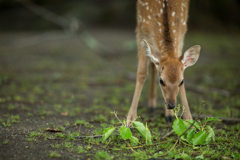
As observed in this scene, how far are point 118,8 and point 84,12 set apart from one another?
6.30 feet

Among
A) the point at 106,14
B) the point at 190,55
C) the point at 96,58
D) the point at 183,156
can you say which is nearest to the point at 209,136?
the point at 183,156

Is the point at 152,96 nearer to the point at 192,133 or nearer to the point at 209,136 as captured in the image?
the point at 192,133

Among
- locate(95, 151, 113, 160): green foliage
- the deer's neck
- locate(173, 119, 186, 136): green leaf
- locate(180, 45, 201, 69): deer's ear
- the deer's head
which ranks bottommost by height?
locate(95, 151, 113, 160): green foliage

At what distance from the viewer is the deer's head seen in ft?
12.4

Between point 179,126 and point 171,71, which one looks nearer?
point 179,126

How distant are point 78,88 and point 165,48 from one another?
320cm

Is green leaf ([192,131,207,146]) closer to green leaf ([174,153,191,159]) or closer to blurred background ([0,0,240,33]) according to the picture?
green leaf ([174,153,191,159])

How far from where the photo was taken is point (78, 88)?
6.79m

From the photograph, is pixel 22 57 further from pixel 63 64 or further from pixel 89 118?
pixel 89 118

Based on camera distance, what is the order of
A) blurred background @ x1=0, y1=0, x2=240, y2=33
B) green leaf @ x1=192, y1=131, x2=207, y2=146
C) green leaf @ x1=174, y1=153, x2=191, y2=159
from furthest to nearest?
blurred background @ x1=0, y1=0, x2=240, y2=33 < green leaf @ x1=192, y1=131, x2=207, y2=146 < green leaf @ x1=174, y1=153, x2=191, y2=159

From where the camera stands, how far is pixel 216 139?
3.79 metres

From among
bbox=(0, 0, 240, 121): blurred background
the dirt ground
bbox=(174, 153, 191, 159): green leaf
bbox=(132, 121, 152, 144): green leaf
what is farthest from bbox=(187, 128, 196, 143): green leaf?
bbox=(0, 0, 240, 121): blurred background

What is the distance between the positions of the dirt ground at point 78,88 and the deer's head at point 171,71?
728 mm

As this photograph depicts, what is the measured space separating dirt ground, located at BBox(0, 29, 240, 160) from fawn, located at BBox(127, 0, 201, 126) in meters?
0.70
